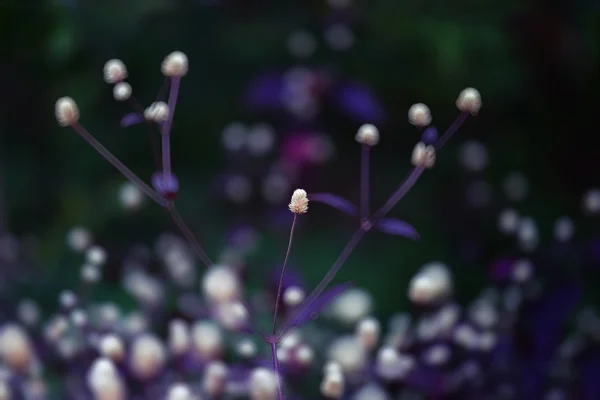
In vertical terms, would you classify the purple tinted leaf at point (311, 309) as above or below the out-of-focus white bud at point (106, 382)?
above

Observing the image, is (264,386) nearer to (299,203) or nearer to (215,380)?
(215,380)

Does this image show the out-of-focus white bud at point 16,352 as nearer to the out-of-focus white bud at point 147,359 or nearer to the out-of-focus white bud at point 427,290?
the out-of-focus white bud at point 147,359

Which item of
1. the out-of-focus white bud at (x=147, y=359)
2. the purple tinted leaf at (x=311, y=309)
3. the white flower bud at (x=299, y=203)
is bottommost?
the out-of-focus white bud at (x=147, y=359)

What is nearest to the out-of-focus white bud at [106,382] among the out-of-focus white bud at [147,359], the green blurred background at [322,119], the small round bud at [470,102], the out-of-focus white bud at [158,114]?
the out-of-focus white bud at [147,359]

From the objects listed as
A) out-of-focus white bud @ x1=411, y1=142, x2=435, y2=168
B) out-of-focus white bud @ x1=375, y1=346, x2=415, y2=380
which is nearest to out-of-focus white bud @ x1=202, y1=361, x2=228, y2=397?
out-of-focus white bud @ x1=375, y1=346, x2=415, y2=380

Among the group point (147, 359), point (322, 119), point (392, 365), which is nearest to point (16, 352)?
point (147, 359)

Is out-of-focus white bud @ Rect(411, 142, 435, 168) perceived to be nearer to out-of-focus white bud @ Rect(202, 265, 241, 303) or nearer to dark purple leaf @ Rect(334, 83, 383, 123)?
out-of-focus white bud @ Rect(202, 265, 241, 303)
